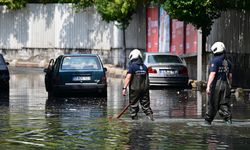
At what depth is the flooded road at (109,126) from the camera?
1293cm

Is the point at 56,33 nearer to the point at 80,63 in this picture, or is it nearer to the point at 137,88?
the point at 80,63

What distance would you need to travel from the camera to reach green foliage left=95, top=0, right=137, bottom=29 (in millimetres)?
41406

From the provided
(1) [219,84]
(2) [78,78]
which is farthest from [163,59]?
(1) [219,84]

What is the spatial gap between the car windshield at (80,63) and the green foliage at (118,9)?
1484cm

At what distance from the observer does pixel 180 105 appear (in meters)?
22.1

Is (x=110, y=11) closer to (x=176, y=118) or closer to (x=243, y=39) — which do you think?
(x=243, y=39)

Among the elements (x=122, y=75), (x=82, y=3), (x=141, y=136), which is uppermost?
(x=82, y=3)

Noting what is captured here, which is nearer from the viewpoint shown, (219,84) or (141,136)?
(141,136)

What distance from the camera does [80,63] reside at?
25.6 metres

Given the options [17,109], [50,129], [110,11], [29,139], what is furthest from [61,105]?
[110,11]

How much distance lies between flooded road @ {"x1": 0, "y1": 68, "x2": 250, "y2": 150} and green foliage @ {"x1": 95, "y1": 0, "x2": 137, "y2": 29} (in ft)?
55.3

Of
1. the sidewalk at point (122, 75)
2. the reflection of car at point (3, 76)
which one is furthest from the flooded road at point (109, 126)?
the reflection of car at point (3, 76)

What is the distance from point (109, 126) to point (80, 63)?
1008 cm

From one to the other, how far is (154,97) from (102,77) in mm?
1902
